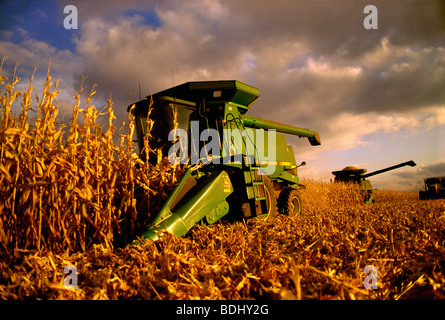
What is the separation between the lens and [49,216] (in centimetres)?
235

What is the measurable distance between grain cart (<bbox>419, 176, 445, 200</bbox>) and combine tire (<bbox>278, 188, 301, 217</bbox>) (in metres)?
11.8

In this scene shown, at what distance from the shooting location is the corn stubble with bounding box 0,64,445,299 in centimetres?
154

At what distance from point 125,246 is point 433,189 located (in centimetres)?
1686

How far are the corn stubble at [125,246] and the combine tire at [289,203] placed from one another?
2.73 m

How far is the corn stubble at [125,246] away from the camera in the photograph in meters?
1.54

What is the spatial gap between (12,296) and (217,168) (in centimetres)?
295
